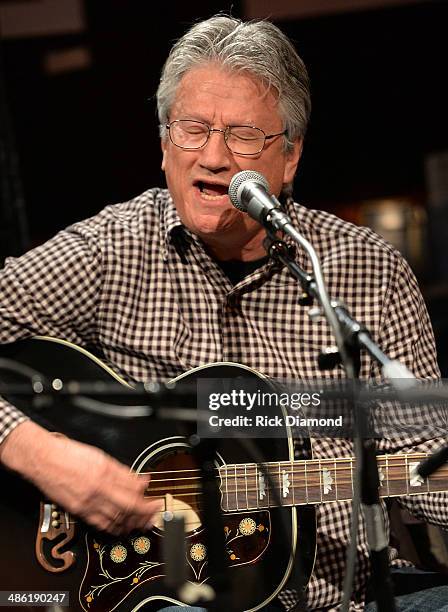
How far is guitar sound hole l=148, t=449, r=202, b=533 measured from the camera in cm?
172

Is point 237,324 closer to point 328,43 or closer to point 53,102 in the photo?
point 53,102

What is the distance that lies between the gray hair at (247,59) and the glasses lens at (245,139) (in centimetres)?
10

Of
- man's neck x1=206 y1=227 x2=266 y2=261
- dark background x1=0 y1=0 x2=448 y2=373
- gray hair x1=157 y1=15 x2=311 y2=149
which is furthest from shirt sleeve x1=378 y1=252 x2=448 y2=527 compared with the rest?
dark background x1=0 y1=0 x2=448 y2=373

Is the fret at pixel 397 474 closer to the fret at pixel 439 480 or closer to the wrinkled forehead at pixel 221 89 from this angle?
the fret at pixel 439 480

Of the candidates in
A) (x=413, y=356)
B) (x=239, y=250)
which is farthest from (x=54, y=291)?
(x=413, y=356)

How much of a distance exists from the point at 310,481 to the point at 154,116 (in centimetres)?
144

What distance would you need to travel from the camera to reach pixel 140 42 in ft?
11.0

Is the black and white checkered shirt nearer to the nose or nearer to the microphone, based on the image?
the nose

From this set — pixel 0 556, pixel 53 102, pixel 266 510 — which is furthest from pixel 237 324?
pixel 53 102

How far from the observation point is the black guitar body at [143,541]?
1.68 metres

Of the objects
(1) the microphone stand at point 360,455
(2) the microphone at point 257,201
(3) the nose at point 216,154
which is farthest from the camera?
(3) the nose at point 216,154

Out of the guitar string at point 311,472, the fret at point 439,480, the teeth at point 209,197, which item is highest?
the teeth at point 209,197

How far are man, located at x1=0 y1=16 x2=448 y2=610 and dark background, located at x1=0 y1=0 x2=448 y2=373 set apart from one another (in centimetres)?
72

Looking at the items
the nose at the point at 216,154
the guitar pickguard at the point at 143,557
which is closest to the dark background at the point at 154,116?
the nose at the point at 216,154
